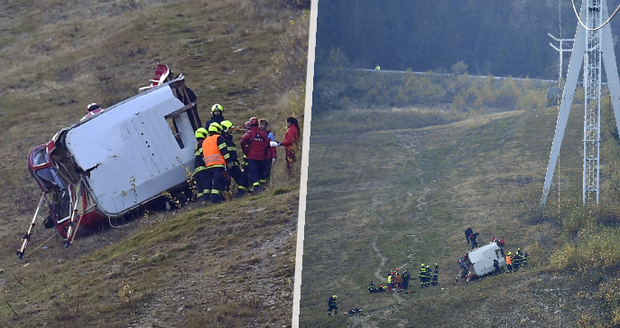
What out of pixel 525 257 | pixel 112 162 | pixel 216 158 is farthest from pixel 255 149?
pixel 525 257

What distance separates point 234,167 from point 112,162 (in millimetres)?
2253

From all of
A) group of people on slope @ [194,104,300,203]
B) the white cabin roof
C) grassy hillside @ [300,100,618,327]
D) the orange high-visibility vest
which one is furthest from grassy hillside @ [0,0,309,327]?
grassy hillside @ [300,100,618,327]

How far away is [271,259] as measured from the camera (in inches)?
396

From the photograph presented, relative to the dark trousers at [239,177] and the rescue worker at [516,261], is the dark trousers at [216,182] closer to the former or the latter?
the dark trousers at [239,177]

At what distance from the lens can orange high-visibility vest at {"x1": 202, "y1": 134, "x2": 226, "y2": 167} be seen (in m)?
11.7

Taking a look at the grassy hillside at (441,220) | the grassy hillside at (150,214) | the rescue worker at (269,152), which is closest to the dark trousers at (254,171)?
the rescue worker at (269,152)

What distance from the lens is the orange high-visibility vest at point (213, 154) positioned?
11680 millimetres

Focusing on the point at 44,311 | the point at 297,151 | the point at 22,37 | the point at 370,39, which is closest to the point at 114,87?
the point at 22,37

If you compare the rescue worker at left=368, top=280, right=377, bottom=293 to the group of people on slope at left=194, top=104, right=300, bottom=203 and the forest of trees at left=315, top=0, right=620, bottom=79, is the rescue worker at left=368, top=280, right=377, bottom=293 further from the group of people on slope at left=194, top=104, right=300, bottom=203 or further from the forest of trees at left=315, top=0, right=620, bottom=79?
the forest of trees at left=315, top=0, right=620, bottom=79

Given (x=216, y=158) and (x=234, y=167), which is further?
(x=234, y=167)

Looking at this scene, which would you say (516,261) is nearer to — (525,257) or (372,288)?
(525,257)

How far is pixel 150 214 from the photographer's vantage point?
12.3 m

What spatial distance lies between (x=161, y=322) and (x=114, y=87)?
12528 mm

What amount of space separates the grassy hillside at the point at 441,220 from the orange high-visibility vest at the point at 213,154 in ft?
20.2
